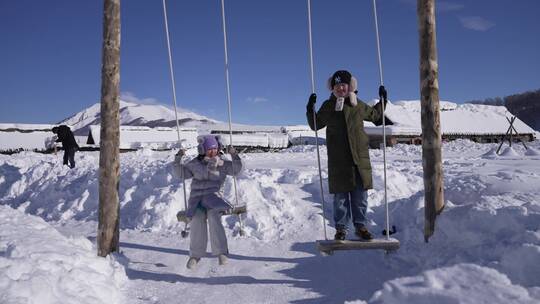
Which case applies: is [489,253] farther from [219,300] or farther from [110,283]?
[110,283]

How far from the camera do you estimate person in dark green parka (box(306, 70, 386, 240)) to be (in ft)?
15.4

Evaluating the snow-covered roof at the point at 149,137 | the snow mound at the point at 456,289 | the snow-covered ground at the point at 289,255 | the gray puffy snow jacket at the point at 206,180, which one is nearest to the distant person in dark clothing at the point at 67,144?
the snow-covered ground at the point at 289,255

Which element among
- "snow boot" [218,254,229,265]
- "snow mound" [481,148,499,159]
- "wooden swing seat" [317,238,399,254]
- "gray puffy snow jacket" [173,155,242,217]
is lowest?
"snow boot" [218,254,229,265]

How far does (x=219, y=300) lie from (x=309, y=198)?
12.9 ft

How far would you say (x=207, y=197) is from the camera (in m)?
5.12

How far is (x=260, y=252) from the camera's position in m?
5.75

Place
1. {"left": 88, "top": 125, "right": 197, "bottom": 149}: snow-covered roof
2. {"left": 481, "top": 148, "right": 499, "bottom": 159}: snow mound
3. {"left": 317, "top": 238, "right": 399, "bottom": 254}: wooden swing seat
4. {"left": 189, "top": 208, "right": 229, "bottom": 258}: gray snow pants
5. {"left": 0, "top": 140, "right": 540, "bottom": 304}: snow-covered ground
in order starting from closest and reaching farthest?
{"left": 0, "top": 140, "right": 540, "bottom": 304}: snow-covered ground
{"left": 317, "top": 238, "right": 399, "bottom": 254}: wooden swing seat
{"left": 189, "top": 208, "right": 229, "bottom": 258}: gray snow pants
{"left": 481, "top": 148, "right": 499, "bottom": 159}: snow mound
{"left": 88, "top": 125, "right": 197, "bottom": 149}: snow-covered roof

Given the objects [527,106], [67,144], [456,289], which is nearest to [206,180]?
[456,289]

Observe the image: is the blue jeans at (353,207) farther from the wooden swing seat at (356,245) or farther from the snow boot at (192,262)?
the snow boot at (192,262)

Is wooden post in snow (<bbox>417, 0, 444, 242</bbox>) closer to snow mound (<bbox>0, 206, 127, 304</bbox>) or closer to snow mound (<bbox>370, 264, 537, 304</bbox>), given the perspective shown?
snow mound (<bbox>370, 264, 537, 304</bbox>)

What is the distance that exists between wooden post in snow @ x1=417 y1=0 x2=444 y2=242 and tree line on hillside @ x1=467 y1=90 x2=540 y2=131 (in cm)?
6095

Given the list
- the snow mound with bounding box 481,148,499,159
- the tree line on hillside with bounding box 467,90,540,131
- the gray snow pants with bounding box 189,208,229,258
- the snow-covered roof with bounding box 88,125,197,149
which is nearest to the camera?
the gray snow pants with bounding box 189,208,229,258

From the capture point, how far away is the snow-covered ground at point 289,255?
3166 mm

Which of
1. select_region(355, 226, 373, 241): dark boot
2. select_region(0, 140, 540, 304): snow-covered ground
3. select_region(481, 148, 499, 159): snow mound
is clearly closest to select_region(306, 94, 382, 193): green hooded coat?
select_region(355, 226, 373, 241): dark boot
